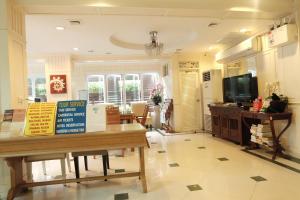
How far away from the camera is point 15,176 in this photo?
2.91 meters

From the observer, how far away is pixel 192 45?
6266mm

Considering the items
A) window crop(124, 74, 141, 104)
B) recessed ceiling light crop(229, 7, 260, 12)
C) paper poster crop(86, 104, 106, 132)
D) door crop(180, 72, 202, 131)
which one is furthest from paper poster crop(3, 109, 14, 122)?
window crop(124, 74, 141, 104)

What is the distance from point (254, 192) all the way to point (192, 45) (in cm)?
436

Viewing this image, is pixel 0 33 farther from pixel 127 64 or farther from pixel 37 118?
pixel 127 64

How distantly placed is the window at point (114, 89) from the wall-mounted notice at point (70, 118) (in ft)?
22.5

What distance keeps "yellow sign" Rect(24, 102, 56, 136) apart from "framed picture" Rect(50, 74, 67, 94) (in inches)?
154

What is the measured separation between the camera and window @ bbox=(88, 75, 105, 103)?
9430mm

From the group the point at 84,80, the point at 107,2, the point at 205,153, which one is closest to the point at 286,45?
the point at 205,153

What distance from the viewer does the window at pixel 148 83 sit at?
9773 millimetres

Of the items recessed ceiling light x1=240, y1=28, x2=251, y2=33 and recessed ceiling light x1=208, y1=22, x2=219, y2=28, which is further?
recessed ceiling light x1=240, y1=28, x2=251, y2=33

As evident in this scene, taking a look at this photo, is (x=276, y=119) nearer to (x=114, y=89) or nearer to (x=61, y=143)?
(x=61, y=143)

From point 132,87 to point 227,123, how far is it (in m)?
4.96

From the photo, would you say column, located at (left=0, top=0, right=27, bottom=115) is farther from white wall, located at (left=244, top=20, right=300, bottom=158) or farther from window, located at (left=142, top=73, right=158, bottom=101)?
window, located at (left=142, top=73, right=158, bottom=101)

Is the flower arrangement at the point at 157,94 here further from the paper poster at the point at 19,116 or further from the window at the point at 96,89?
the paper poster at the point at 19,116
